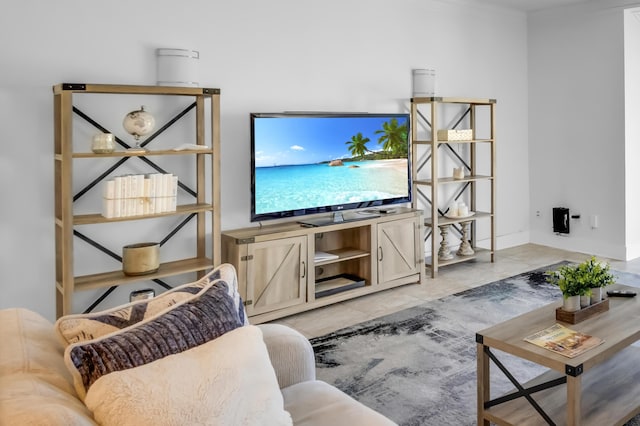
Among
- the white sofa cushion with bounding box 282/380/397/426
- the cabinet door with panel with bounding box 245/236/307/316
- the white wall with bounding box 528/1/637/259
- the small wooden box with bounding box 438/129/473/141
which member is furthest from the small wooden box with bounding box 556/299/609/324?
the white wall with bounding box 528/1/637/259

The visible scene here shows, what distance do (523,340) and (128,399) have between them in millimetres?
1641

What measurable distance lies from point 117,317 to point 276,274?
2452mm

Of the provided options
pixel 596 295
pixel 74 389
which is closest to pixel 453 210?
pixel 596 295

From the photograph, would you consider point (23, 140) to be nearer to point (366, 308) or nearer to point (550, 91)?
point (366, 308)

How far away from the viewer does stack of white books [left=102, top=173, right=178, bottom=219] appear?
125 inches

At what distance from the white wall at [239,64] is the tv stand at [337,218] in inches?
19.9

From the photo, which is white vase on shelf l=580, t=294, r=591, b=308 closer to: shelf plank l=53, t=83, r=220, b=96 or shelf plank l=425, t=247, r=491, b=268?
Result: shelf plank l=53, t=83, r=220, b=96

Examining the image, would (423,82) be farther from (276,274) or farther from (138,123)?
(138,123)

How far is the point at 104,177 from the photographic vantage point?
353cm

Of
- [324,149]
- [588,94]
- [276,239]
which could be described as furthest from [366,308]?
[588,94]

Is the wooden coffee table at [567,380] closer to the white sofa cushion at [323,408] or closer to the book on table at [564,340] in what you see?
the book on table at [564,340]

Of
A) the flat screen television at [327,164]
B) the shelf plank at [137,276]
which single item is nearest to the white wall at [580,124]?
the flat screen television at [327,164]

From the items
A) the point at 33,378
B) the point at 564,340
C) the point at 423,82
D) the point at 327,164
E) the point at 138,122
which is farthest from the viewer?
the point at 423,82

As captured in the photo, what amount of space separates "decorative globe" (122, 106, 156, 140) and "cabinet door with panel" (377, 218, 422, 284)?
2.00 meters
